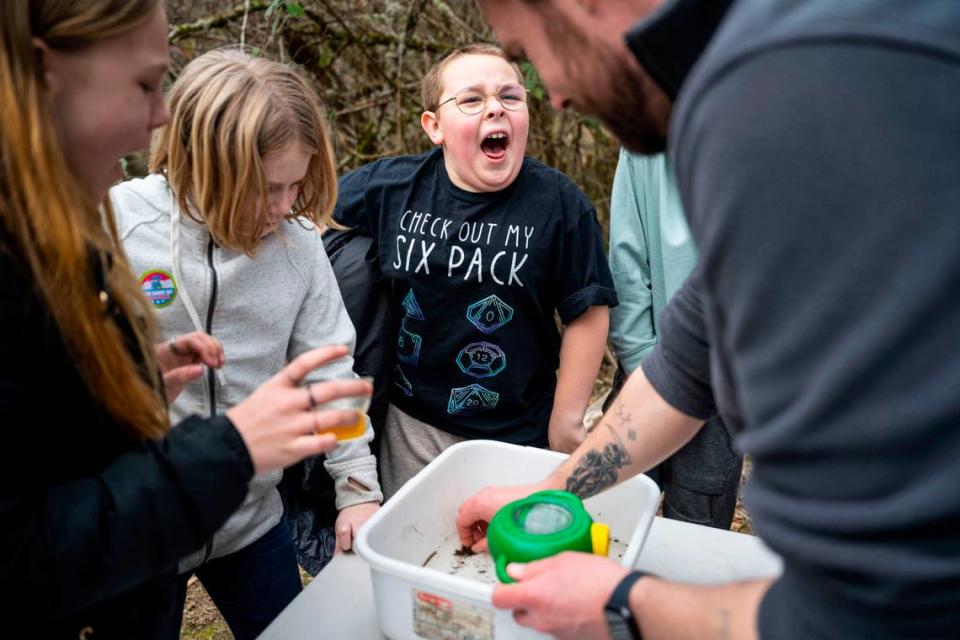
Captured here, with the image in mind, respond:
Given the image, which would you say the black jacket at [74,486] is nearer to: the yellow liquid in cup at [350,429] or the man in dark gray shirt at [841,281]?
the yellow liquid in cup at [350,429]

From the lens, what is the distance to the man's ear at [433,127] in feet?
7.16

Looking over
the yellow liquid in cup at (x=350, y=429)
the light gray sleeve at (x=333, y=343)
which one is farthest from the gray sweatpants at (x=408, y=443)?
the yellow liquid in cup at (x=350, y=429)

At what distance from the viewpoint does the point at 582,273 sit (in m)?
2.01

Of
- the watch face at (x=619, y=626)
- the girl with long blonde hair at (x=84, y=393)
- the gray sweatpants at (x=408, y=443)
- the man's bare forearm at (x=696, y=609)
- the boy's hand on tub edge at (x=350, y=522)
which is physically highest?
the girl with long blonde hair at (x=84, y=393)

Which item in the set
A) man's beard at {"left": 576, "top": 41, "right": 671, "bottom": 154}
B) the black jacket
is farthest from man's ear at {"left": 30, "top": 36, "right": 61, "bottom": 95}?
man's beard at {"left": 576, "top": 41, "right": 671, "bottom": 154}

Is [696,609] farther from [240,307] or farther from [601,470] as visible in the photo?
[240,307]

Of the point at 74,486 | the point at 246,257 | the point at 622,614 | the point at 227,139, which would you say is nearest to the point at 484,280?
the point at 246,257

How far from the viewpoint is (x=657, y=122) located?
931mm

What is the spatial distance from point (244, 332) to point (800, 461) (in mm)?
1239

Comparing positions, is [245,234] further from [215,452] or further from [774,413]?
[774,413]

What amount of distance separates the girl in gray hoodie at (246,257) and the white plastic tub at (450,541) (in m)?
0.23

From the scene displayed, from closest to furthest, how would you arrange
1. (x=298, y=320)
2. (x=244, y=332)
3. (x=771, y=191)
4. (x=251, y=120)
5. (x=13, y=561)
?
(x=771, y=191) < (x=13, y=561) < (x=251, y=120) < (x=244, y=332) < (x=298, y=320)

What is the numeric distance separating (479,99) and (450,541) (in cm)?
126

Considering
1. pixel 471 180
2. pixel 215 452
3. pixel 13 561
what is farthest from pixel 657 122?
pixel 471 180
